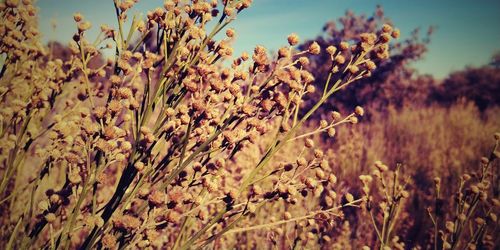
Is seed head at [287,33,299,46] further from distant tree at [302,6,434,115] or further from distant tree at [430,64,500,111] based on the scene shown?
distant tree at [430,64,500,111]

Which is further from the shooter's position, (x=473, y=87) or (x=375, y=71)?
(x=473, y=87)

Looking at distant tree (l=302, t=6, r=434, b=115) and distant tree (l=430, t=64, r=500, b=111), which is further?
distant tree (l=430, t=64, r=500, b=111)

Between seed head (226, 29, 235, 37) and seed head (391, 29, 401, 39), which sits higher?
seed head (226, 29, 235, 37)

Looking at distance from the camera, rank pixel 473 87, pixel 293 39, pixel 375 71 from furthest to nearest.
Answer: pixel 473 87
pixel 375 71
pixel 293 39

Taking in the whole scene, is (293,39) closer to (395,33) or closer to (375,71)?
(395,33)

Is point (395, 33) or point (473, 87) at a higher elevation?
point (395, 33)

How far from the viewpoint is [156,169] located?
98 centimetres

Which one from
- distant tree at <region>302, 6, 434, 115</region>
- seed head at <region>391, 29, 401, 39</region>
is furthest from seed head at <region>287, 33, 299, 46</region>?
distant tree at <region>302, 6, 434, 115</region>

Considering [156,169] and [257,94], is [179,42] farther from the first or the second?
[156,169]

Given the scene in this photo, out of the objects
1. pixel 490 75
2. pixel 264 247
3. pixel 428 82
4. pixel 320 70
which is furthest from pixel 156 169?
pixel 490 75

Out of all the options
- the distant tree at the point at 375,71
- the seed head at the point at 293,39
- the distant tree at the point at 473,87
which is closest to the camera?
the seed head at the point at 293,39

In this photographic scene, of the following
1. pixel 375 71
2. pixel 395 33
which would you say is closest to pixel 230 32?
pixel 395 33

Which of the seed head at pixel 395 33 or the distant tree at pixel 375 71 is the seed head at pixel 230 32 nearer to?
the seed head at pixel 395 33

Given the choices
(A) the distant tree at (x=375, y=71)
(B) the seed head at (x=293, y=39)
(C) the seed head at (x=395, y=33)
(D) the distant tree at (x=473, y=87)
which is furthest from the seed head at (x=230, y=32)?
(D) the distant tree at (x=473, y=87)
